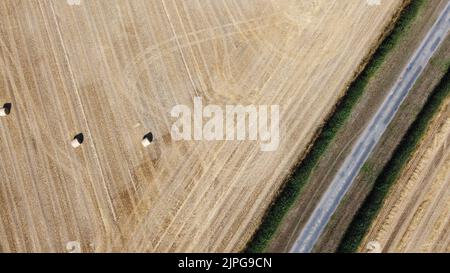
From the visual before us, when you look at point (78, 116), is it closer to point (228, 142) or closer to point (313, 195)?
point (228, 142)

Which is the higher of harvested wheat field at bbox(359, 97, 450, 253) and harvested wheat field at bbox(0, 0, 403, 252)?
harvested wheat field at bbox(0, 0, 403, 252)

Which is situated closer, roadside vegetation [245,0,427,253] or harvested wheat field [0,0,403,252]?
roadside vegetation [245,0,427,253]

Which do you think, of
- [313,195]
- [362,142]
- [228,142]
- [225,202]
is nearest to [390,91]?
[362,142]

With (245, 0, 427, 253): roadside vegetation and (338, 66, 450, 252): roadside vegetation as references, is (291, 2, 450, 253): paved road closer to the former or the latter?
(338, 66, 450, 252): roadside vegetation

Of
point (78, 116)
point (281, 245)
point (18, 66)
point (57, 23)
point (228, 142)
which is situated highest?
point (57, 23)

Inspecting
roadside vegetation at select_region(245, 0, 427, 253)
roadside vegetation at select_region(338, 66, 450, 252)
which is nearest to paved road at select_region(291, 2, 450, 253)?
roadside vegetation at select_region(338, 66, 450, 252)

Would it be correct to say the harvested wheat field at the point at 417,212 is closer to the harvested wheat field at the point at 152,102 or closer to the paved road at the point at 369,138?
the paved road at the point at 369,138

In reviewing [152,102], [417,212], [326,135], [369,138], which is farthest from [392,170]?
[152,102]
